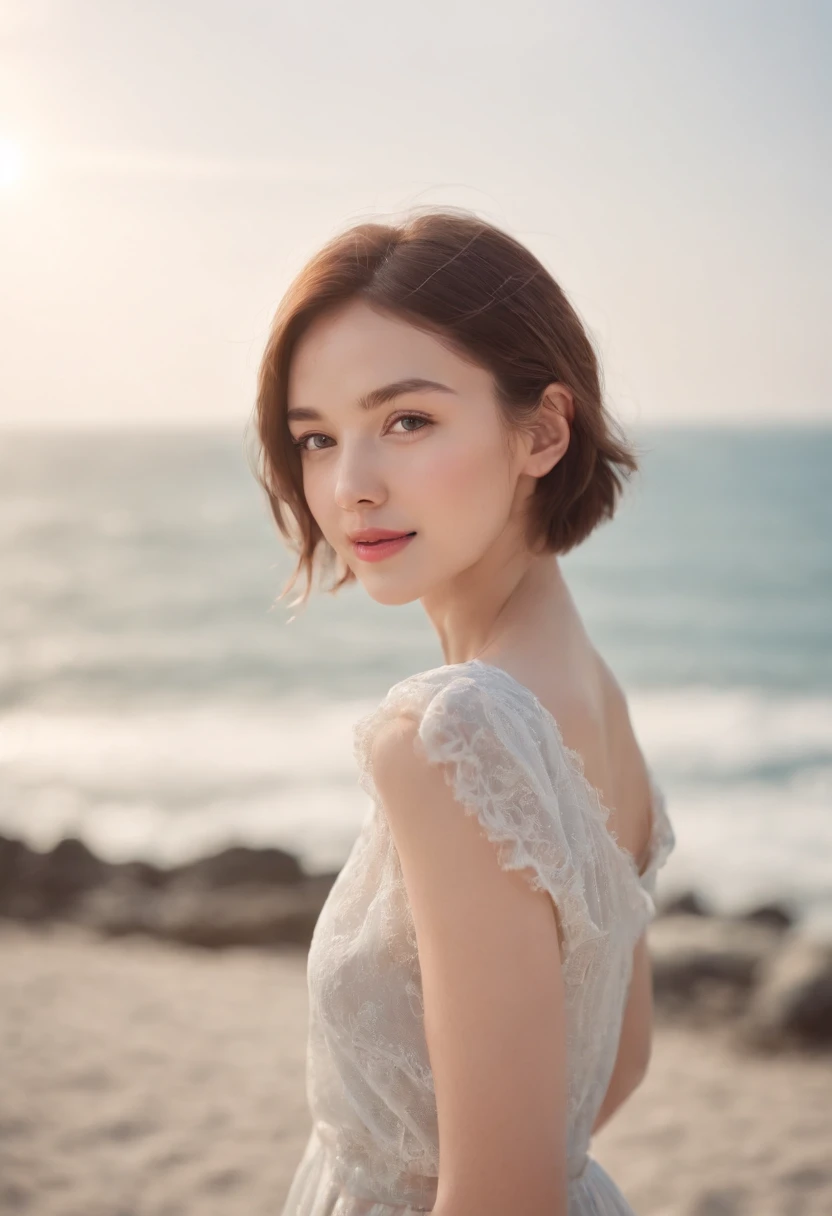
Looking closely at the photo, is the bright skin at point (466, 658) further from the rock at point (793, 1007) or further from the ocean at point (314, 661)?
the rock at point (793, 1007)

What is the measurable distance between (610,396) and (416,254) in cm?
58

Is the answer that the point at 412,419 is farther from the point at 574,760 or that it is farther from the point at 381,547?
the point at 574,760

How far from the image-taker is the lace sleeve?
3.81 feet

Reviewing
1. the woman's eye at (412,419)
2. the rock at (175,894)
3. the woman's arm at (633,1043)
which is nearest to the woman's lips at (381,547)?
the woman's eye at (412,419)

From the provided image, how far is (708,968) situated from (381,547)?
433cm

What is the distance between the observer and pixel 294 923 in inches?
245

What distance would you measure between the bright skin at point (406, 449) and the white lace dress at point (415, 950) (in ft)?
1.06

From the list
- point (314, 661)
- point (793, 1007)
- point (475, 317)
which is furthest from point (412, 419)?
point (314, 661)

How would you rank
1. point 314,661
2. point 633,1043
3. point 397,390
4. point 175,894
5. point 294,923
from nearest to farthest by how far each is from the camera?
point 397,390
point 633,1043
point 294,923
point 175,894
point 314,661

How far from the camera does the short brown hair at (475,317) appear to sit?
5.07 feet

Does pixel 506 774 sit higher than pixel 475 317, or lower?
lower

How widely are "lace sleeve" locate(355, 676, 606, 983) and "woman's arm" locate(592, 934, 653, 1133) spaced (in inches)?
33.2

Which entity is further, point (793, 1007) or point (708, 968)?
point (708, 968)

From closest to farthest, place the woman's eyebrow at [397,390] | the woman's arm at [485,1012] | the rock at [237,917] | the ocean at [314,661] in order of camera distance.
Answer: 1. the woman's arm at [485,1012]
2. the woman's eyebrow at [397,390]
3. the rock at [237,917]
4. the ocean at [314,661]
